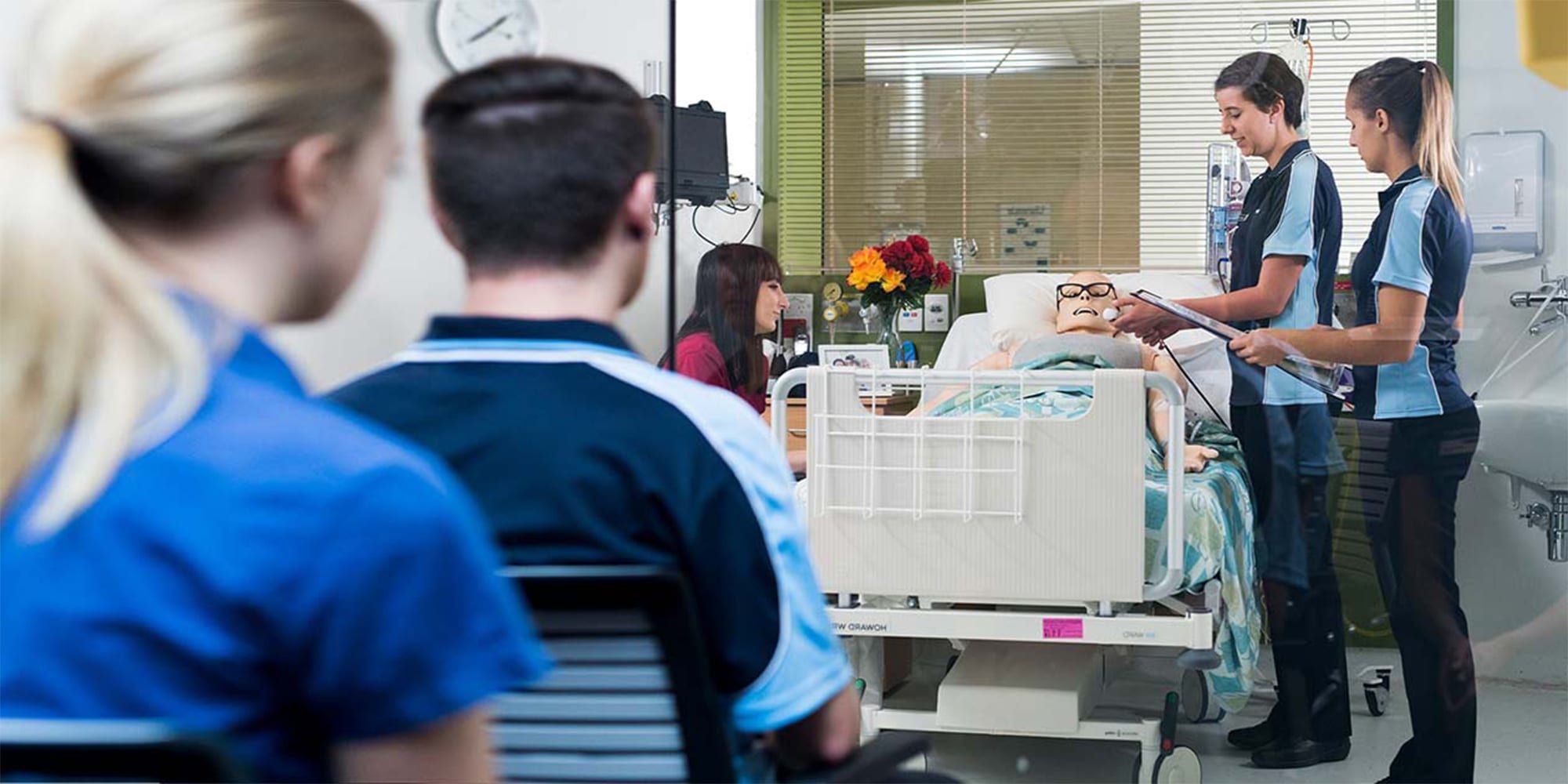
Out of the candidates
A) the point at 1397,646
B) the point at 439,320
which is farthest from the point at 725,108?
the point at 439,320

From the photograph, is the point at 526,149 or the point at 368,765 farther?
the point at 526,149

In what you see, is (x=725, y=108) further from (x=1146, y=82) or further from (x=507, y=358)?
(x=507, y=358)

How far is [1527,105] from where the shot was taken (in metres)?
2.68

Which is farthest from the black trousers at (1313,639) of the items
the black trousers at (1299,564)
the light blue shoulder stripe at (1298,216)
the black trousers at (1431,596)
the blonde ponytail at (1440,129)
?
the blonde ponytail at (1440,129)

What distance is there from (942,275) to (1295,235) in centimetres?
65

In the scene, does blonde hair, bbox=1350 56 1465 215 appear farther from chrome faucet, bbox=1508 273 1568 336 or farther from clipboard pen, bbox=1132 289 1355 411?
clipboard pen, bbox=1132 289 1355 411

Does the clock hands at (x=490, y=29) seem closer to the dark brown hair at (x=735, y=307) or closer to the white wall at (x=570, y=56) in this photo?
the white wall at (x=570, y=56)

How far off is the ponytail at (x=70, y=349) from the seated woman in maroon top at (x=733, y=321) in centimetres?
227

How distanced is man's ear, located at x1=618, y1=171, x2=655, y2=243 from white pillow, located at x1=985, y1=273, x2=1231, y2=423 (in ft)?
5.58

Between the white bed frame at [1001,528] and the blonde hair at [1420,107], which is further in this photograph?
the white bed frame at [1001,528]

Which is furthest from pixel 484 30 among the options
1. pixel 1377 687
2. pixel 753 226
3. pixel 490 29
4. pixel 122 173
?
pixel 1377 687

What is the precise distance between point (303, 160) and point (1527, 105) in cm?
250

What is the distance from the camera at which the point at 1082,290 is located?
113 inches

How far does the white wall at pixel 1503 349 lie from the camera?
2668mm
